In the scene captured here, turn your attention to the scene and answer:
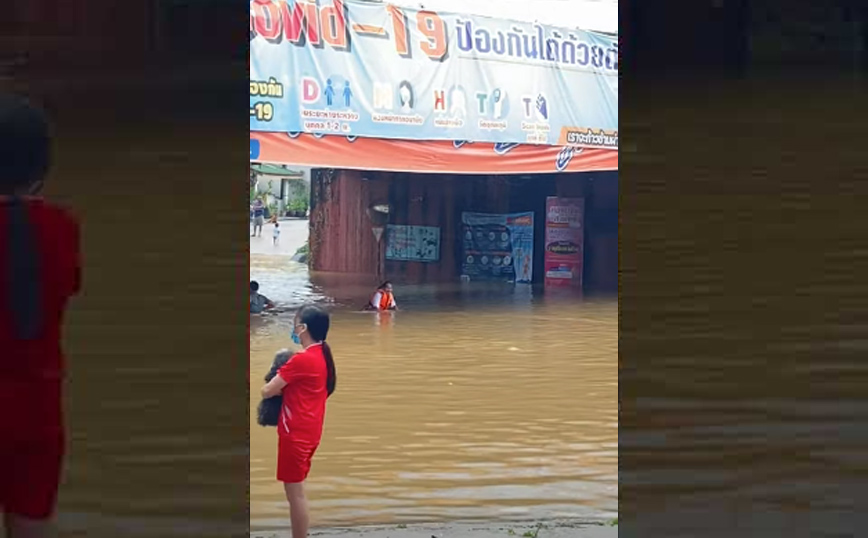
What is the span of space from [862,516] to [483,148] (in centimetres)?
1632

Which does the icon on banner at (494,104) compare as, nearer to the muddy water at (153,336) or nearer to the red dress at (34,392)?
the muddy water at (153,336)

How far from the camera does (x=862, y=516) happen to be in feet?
13.1

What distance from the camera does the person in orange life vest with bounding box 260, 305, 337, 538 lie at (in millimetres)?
5504

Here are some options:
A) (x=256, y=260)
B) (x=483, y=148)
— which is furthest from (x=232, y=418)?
(x=256, y=260)

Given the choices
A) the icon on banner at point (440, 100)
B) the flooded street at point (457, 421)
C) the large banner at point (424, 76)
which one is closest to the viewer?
the flooded street at point (457, 421)

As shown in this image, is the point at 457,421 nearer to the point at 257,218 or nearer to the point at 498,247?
the point at 498,247

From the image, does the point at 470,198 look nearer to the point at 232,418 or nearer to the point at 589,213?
the point at 589,213

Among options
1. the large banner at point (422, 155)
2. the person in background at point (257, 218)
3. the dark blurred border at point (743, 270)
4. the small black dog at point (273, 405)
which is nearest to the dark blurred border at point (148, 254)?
the dark blurred border at point (743, 270)

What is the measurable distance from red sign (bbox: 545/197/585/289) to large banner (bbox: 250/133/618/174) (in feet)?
6.56

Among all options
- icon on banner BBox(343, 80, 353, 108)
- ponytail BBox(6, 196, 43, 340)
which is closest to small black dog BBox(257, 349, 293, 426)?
ponytail BBox(6, 196, 43, 340)

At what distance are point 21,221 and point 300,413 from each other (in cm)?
299

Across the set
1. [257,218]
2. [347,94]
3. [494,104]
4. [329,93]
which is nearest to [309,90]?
[329,93]

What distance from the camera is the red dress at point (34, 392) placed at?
252 centimetres

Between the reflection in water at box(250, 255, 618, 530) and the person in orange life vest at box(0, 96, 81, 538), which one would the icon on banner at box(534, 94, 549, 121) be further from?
the person in orange life vest at box(0, 96, 81, 538)
